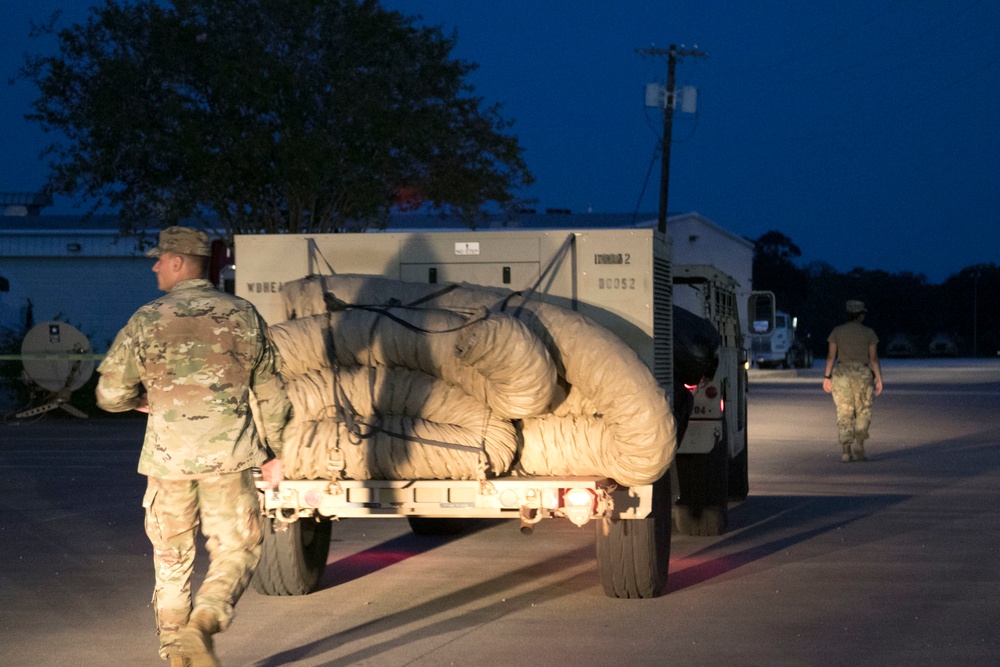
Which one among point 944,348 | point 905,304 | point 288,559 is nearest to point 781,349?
point 944,348

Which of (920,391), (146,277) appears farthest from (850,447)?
(146,277)

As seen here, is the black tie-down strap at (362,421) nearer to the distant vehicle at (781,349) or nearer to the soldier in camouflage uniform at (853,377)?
the soldier in camouflage uniform at (853,377)

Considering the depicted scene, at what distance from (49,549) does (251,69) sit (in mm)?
17349

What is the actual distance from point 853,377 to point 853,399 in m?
0.31

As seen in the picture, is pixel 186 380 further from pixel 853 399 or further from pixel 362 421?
pixel 853 399

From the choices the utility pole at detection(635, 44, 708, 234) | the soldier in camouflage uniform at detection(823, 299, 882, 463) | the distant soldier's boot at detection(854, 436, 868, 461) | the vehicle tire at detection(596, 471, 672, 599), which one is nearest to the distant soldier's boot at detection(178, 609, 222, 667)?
the vehicle tire at detection(596, 471, 672, 599)

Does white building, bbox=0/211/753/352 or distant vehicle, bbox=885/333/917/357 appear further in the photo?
distant vehicle, bbox=885/333/917/357

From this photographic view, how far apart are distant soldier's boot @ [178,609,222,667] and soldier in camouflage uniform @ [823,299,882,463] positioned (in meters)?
12.9

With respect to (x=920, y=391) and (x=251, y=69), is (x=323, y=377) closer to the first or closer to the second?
(x=251, y=69)

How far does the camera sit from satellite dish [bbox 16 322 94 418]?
2633 cm

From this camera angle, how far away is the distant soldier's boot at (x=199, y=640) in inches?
255

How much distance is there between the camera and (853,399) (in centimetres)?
1864

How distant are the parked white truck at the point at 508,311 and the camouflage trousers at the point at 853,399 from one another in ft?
30.4

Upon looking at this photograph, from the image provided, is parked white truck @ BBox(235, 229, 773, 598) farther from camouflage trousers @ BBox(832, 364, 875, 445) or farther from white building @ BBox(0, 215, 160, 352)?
white building @ BBox(0, 215, 160, 352)
